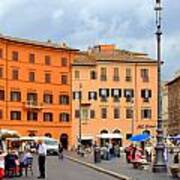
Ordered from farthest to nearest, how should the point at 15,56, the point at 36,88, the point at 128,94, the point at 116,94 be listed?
the point at 128,94 → the point at 116,94 → the point at 36,88 → the point at 15,56

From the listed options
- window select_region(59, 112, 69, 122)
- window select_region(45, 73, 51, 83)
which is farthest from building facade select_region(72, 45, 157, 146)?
window select_region(45, 73, 51, 83)

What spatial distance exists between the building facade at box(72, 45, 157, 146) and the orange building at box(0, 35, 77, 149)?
2.09 m

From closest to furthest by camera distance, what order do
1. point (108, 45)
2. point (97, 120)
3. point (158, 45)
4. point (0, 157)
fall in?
1. point (0, 157)
2. point (158, 45)
3. point (97, 120)
4. point (108, 45)

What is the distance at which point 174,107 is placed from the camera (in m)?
148

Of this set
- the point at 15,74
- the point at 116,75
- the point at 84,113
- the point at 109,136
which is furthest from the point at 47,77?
the point at 109,136

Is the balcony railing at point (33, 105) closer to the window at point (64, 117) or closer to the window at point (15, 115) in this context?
the window at point (15, 115)

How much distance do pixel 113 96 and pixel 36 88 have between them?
42.2 feet

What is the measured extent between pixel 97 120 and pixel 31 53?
14.5 meters

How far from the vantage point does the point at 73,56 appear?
11594 cm

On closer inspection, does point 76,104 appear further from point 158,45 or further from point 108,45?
point 158,45

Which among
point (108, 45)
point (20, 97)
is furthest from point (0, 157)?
point (108, 45)

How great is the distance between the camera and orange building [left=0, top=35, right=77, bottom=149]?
10469 cm

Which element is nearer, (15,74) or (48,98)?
(15,74)

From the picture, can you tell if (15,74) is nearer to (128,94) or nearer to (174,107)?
(128,94)
